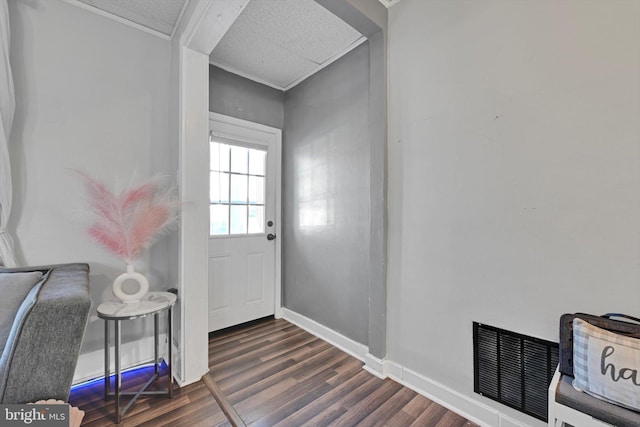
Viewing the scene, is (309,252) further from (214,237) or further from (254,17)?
(254,17)

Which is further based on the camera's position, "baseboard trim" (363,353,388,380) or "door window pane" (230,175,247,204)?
A: "door window pane" (230,175,247,204)

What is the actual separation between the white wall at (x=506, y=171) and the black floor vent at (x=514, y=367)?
5 cm

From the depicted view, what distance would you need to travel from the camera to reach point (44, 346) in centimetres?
108

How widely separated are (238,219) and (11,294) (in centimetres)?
164

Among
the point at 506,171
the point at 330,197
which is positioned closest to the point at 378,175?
the point at 330,197

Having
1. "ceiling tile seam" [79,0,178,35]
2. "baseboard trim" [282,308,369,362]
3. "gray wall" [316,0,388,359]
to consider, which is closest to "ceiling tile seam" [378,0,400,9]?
"gray wall" [316,0,388,359]

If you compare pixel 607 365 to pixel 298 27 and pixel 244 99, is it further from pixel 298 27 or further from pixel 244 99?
pixel 244 99

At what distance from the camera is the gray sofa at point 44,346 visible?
1.03 m

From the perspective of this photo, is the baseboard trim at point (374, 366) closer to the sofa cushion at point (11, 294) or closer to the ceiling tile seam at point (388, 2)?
the sofa cushion at point (11, 294)

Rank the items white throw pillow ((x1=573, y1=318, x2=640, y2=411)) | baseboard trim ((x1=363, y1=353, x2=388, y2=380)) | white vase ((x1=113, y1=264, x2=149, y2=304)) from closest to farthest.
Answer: white throw pillow ((x1=573, y1=318, x2=640, y2=411)), white vase ((x1=113, y1=264, x2=149, y2=304)), baseboard trim ((x1=363, y1=353, x2=388, y2=380))

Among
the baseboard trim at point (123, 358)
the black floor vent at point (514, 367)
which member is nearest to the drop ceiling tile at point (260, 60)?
the baseboard trim at point (123, 358)

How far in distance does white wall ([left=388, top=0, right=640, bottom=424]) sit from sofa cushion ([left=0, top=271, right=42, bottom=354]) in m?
2.02

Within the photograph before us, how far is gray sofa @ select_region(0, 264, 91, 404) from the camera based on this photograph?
103 centimetres

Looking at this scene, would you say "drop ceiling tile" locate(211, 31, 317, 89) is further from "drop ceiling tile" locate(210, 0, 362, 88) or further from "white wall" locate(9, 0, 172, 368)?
"white wall" locate(9, 0, 172, 368)
